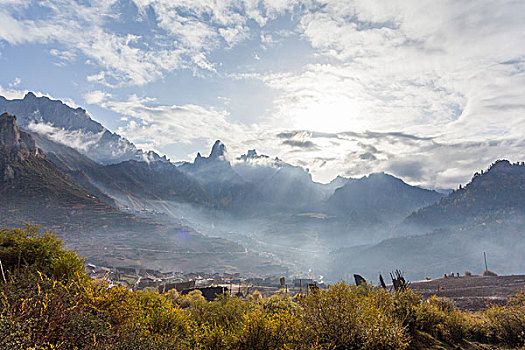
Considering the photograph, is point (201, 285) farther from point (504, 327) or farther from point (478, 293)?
point (504, 327)

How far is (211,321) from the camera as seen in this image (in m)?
12.4

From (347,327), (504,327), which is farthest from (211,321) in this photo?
(504,327)

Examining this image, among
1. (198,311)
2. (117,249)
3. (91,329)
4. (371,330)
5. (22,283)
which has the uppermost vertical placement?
(22,283)

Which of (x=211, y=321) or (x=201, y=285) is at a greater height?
(x=211, y=321)

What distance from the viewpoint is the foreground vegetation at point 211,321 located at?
728cm

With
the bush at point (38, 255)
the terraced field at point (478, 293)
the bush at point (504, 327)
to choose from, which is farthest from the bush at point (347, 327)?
the bush at point (38, 255)

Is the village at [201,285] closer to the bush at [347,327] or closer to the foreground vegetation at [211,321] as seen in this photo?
the foreground vegetation at [211,321]

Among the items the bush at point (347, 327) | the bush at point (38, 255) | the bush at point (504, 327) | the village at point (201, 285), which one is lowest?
the village at point (201, 285)

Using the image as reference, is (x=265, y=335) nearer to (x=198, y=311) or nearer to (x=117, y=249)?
(x=198, y=311)

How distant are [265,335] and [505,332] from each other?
9833 mm

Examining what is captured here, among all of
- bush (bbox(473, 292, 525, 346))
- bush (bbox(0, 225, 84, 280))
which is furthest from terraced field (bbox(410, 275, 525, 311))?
bush (bbox(0, 225, 84, 280))

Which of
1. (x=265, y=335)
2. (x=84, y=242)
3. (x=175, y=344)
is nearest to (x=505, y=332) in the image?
(x=265, y=335)

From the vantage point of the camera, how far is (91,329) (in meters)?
7.53

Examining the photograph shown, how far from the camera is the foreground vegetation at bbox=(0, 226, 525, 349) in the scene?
7.28 meters
